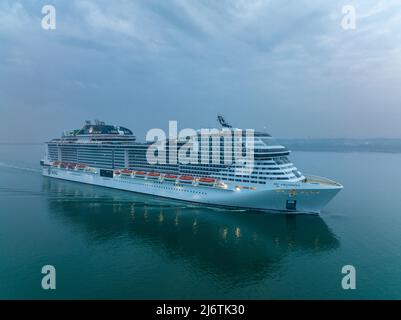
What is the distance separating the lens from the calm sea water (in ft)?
71.0

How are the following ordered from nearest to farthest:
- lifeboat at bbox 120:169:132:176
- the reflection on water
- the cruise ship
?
the reflection on water → the cruise ship → lifeboat at bbox 120:169:132:176

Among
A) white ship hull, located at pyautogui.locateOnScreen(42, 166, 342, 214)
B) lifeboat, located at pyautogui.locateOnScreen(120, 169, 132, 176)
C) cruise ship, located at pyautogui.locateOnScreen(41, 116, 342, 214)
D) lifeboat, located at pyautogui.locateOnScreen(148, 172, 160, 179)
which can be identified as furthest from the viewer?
lifeboat, located at pyautogui.locateOnScreen(120, 169, 132, 176)

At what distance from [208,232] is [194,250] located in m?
5.02

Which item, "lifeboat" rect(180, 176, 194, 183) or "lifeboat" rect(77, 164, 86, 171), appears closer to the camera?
"lifeboat" rect(180, 176, 194, 183)

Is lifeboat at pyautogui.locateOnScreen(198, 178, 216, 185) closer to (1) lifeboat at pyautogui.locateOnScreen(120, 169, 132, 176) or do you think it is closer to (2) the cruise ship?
(2) the cruise ship

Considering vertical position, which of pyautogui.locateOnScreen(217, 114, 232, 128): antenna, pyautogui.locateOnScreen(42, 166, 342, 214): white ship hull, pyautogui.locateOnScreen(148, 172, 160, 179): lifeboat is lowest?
pyautogui.locateOnScreen(42, 166, 342, 214): white ship hull

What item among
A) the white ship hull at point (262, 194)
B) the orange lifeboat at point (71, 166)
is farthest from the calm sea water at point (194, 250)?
the orange lifeboat at point (71, 166)

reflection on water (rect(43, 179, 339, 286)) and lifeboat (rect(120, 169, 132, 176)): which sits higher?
lifeboat (rect(120, 169, 132, 176))

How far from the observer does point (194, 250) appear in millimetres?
28594

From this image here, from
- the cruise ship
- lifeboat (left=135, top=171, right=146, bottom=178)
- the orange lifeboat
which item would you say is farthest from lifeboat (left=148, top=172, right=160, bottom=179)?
the orange lifeboat

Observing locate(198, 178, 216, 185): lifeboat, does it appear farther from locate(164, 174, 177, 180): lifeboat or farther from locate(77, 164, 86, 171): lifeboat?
locate(77, 164, 86, 171): lifeboat

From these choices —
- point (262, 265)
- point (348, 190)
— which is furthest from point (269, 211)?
point (348, 190)

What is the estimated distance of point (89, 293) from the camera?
2091 cm
